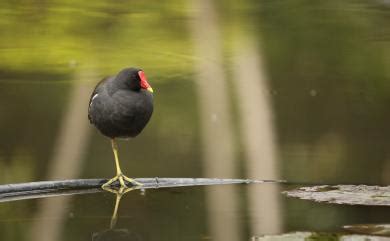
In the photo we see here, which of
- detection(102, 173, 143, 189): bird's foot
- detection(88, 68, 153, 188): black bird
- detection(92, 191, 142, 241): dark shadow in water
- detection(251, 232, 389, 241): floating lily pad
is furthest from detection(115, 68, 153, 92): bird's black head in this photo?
detection(251, 232, 389, 241): floating lily pad

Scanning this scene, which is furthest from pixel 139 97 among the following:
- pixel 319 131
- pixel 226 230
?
pixel 319 131

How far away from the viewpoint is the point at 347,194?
539cm

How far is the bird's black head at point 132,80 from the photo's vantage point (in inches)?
233

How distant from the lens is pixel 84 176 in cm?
669

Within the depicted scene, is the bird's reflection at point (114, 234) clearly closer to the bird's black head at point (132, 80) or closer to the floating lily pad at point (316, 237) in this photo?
the floating lily pad at point (316, 237)

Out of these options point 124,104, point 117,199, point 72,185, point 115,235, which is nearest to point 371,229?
point 115,235

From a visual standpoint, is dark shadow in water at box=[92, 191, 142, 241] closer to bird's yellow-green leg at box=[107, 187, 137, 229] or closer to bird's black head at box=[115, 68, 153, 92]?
bird's yellow-green leg at box=[107, 187, 137, 229]

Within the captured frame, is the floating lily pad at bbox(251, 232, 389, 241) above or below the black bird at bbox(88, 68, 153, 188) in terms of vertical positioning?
Result: below

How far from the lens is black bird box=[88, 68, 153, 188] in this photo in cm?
589

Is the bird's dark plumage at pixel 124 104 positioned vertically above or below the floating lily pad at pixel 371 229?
above

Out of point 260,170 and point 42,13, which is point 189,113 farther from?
point 42,13

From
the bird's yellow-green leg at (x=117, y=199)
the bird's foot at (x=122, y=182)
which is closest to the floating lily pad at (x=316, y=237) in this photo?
the bird's yellow-green leg at (x=117, y=199)

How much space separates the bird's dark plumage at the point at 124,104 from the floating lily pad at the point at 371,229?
161cm

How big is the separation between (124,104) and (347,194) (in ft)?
4.58
